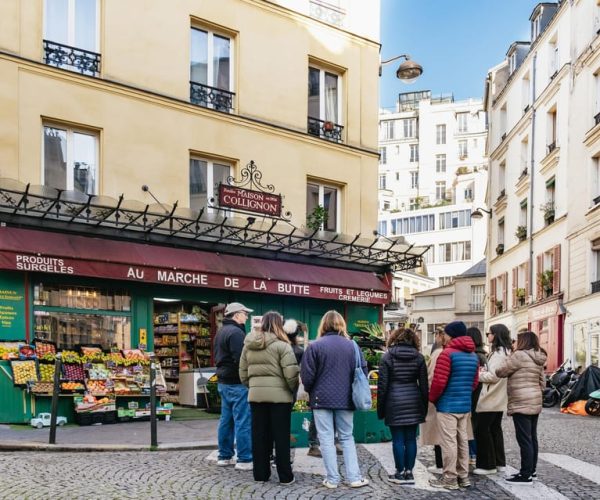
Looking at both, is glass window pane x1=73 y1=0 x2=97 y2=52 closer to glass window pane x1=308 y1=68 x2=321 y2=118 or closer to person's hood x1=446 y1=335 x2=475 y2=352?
glass window pane x1=308 y1=68 x2=321 y2=118

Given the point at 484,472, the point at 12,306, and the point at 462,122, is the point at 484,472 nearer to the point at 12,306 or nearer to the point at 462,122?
the point at 12,306

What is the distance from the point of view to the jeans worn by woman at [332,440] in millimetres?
7719

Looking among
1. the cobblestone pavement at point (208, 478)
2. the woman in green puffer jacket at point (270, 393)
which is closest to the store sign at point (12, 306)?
the cobblestone pavement at point (208, 478)

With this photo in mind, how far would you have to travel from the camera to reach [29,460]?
9.17 m

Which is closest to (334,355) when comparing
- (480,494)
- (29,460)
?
(480,494)

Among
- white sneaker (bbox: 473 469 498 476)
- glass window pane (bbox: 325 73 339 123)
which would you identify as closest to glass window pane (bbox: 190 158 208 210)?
glass window pane (bbox: 325 73 339 123)

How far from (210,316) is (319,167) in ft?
14.3

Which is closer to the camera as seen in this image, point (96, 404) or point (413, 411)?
point (413, 411)

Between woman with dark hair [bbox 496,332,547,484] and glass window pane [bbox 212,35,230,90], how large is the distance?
35.5 feet

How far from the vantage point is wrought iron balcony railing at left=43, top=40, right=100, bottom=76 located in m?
14.5

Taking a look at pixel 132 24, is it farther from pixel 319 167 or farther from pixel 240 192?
pixel 319 167

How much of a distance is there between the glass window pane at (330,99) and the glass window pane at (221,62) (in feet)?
9.58

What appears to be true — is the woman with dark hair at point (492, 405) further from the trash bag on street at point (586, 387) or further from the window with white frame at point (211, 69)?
the trash bag on street at point (586, 387)

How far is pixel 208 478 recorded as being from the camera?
818 centimetres
